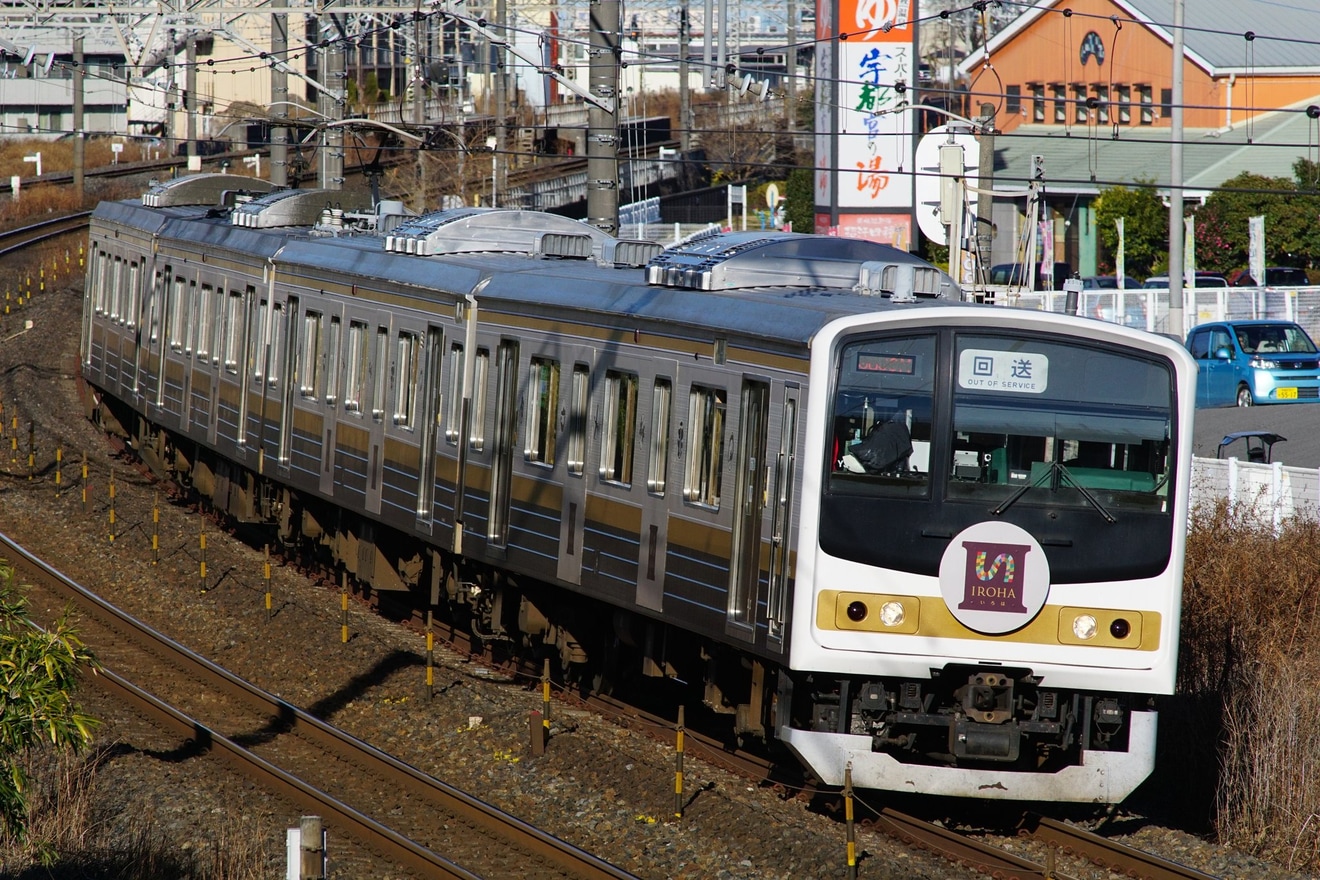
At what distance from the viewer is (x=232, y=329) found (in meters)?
18.5

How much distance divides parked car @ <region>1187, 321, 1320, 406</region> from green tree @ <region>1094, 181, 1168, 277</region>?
49.5 ft

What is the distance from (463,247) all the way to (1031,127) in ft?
122

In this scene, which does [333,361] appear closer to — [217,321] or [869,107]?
[217,321]

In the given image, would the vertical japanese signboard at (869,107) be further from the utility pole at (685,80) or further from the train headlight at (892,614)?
the train headlight at (892,614)

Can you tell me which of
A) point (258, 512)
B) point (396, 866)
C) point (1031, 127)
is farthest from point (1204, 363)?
point (1031, 127)

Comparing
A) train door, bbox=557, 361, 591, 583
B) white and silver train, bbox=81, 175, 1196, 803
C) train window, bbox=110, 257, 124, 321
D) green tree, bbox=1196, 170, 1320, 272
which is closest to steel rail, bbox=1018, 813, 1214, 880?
white and silver train, bbox=81, 175, 1196, 803

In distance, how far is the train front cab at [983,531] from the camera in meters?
9.09

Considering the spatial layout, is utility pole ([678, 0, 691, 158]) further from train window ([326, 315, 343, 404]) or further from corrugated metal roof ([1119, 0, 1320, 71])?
train window ([326, 315, 343, 404])

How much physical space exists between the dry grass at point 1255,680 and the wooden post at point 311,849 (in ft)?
17.4

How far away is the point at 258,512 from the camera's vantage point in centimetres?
1884

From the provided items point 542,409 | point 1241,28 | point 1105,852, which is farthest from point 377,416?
point 1241,28

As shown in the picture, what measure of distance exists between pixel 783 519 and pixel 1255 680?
3.93 meters

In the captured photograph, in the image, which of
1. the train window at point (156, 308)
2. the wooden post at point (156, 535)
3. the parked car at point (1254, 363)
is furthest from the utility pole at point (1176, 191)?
the train window at point (156, 308)

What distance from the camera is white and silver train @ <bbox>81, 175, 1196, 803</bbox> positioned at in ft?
29.9
